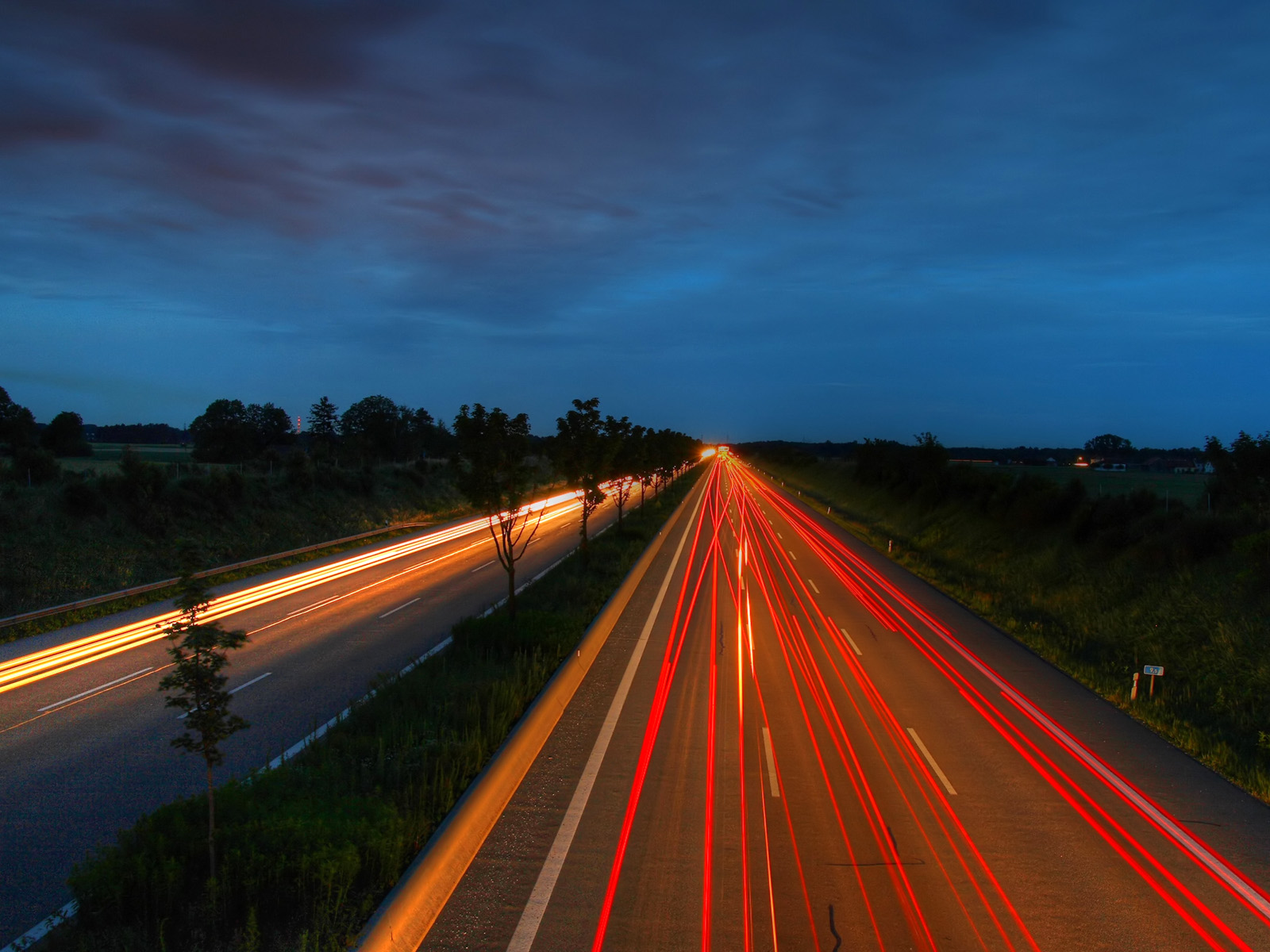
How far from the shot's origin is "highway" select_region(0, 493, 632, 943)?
25.1 ft

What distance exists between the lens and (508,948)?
5387 millimetres

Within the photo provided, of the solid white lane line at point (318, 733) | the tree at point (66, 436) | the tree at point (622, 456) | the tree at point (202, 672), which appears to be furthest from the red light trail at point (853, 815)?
the tree at point (66, 436)

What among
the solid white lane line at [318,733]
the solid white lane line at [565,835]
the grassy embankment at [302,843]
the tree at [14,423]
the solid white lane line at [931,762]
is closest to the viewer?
the grassy embankment at [302,843]

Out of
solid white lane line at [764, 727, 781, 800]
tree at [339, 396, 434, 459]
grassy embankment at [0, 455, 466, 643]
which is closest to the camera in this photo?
solid white lane line at [764, 727, 781, 800]

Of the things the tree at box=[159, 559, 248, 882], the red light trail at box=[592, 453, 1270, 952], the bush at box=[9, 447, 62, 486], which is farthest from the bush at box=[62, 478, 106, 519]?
the tree at box=[159, 559, 248, 882]

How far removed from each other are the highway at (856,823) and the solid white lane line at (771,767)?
0.09 ft

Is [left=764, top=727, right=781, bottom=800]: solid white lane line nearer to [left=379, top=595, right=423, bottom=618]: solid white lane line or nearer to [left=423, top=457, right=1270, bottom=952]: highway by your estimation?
[left=423, top=457, right=1270, bottom=952]: highway

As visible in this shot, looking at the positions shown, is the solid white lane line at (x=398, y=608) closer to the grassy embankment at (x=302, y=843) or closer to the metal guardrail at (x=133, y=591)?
the metal guardrail at (x=133, y=591)

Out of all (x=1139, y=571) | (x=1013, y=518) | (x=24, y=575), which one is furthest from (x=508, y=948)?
(x=1013, y=518)

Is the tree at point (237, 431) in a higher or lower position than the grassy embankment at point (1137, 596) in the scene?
higher

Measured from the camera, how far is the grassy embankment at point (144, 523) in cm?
2205

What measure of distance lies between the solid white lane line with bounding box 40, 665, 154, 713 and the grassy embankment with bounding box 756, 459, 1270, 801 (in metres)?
16.7

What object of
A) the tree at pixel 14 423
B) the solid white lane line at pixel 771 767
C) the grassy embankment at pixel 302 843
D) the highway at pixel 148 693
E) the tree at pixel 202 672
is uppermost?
the tree at pixel 14 423

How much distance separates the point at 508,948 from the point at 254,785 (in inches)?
131
